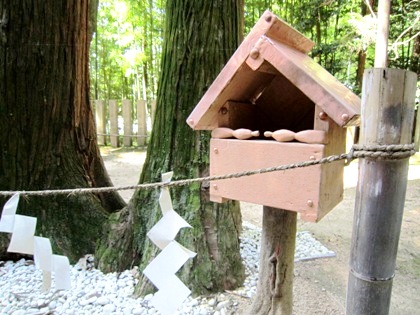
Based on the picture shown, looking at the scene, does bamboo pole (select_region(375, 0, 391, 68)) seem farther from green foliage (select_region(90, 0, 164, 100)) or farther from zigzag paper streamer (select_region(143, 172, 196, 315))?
green foliage (select_region(90, 0, 164, 100))

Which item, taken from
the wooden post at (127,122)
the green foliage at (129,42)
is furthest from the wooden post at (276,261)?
the green foliage at (129,42)

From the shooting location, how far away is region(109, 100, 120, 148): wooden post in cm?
862

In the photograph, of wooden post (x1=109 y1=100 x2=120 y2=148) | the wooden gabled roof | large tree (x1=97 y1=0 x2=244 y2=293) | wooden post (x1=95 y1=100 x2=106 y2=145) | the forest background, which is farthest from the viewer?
wooden post (x1=95 y1=100 x2=106 y2=145)

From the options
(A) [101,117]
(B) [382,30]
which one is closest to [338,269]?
(B) [382,30]

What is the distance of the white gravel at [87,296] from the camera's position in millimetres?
1930

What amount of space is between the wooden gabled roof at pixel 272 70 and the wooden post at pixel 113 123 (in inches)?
311

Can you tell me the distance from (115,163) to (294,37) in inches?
249

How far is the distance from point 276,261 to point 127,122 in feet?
25.8

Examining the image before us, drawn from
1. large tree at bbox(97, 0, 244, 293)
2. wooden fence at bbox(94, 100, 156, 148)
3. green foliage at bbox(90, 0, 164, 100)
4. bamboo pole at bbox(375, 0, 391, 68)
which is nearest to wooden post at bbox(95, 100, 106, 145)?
wooden fence at bbox(94, 100, 156, 148)

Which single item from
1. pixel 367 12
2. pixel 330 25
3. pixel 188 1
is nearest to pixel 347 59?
pixel 367 12

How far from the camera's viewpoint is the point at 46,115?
2447 mm

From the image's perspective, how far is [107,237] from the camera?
8.04 feet

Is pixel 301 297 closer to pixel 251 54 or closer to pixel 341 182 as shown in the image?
pixel 341 182

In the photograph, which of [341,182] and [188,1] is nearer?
[341,182]
